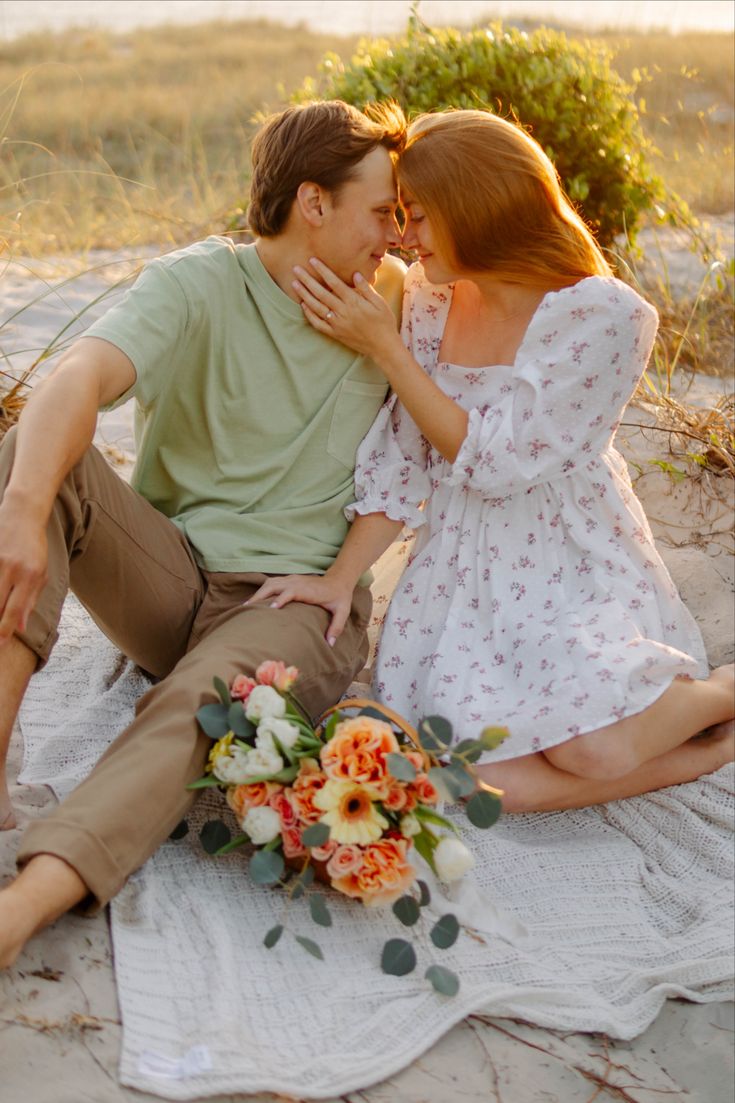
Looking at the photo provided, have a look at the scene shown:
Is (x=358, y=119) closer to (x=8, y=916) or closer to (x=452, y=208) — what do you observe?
(x=452, y=208)

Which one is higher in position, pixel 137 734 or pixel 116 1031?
pixel 137 734

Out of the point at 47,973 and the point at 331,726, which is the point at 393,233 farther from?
the point at 47,973

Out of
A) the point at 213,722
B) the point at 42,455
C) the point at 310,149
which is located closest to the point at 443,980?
the point at 213,722

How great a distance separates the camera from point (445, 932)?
2.32 metres

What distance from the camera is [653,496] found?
13.3 ft

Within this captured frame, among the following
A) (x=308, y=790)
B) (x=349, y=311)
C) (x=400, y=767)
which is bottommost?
(x=308, y=790)

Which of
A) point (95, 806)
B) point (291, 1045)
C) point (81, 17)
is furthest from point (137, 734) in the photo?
point (81, 17)

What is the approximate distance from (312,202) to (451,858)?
5.09ft

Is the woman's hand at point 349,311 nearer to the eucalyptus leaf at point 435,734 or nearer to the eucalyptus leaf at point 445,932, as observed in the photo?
the eucalyptus leaf at point 435,734

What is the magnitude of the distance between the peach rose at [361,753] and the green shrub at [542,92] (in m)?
3.11

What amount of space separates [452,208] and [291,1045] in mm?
1843

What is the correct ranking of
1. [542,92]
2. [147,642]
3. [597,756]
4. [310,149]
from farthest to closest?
1. [542,92]
2. [147,642]
3. [310,149]
4. [597,756]

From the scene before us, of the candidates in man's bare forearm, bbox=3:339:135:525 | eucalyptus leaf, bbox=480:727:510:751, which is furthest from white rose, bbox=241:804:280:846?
man's bare forearm, bbox=3:339:135:525

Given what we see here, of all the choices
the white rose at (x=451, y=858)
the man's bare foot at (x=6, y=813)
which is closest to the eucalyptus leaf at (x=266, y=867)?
the white rose at (x=451, y=858)
